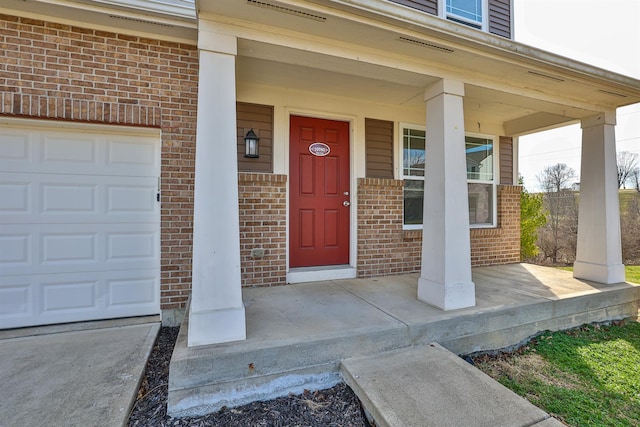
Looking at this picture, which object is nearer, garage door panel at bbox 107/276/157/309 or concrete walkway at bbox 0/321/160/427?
concrete walkway at bbox 0/321/160/427

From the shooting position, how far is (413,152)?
433cm

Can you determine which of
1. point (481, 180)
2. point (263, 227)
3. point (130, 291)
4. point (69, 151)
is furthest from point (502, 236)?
point (69, 151)

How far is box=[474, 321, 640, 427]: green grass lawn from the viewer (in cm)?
196

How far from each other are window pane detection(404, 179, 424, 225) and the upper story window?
105 inches

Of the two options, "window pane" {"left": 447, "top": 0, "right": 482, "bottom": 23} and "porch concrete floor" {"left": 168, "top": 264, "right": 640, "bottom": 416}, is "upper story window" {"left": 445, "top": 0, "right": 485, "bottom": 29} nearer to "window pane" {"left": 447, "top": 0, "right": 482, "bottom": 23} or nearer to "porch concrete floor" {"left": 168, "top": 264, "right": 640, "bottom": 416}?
"window pane" {"left": 447, "top": 0, "right": 482, "bottom": 23}

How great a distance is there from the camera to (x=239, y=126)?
3.40 metres

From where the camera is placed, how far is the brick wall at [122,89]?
2.52 metres

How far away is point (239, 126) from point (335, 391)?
2807 millimetres

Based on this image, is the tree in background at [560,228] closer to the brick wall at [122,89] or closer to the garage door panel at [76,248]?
the brick wall at [122,89]

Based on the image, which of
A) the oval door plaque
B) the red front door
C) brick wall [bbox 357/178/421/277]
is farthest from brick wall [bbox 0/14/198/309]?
brick wall [bbox 357/178/421/277]

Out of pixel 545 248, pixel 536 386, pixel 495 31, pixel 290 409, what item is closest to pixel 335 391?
pixel 290 409

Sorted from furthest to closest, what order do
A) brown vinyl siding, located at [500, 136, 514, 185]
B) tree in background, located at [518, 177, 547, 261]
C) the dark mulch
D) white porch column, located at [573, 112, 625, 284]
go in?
tree in background, located at [518, 177, 547, 261]
brown vinyl siding, located at [500, 136, 514, 185]
white porch column, located at [573, 112, 625, 284]
the dark mulch

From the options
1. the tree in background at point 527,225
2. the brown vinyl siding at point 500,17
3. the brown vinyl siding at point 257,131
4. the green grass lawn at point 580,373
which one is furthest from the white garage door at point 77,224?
the tree in background at point 527,225

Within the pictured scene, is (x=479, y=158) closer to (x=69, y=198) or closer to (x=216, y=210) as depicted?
(x=216, y=210)
